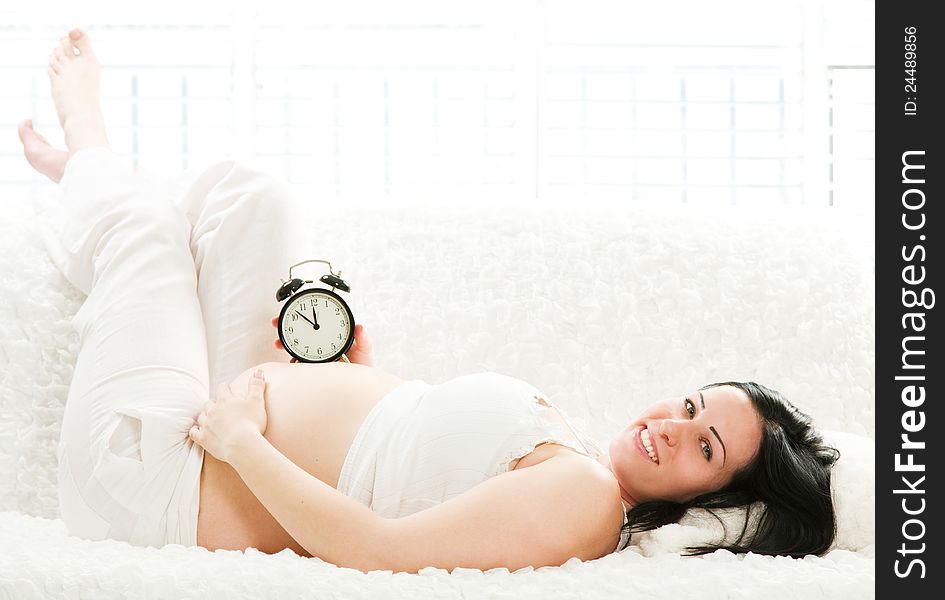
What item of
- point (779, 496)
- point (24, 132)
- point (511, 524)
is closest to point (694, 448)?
point (779, 496)

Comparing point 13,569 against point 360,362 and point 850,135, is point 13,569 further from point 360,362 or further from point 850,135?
point 850,135

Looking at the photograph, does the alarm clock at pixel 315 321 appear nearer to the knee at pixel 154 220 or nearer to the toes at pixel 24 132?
the knee at pixel 154 220

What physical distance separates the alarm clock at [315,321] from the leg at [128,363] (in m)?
0.15

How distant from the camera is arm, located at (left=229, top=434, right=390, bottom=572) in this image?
1083mm

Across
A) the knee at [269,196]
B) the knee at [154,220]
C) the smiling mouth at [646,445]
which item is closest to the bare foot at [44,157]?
the knee at [154,220]

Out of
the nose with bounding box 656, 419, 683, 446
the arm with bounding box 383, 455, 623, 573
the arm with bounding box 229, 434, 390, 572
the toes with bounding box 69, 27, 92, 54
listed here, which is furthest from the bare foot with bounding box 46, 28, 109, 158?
the nose with bounding box 656, 419, 683, 446

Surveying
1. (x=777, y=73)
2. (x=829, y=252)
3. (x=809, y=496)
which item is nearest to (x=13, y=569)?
(x=809, y=496)

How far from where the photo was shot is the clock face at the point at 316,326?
140 cm

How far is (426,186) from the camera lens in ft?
9.27

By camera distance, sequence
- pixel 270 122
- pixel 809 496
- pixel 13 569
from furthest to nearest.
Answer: pixel 270 122, pixel 809 496, pixel 13 569

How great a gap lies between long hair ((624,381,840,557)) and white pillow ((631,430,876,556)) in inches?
0.5

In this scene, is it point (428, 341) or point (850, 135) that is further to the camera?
point (850, 135)

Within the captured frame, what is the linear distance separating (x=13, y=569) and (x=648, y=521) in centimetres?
83
